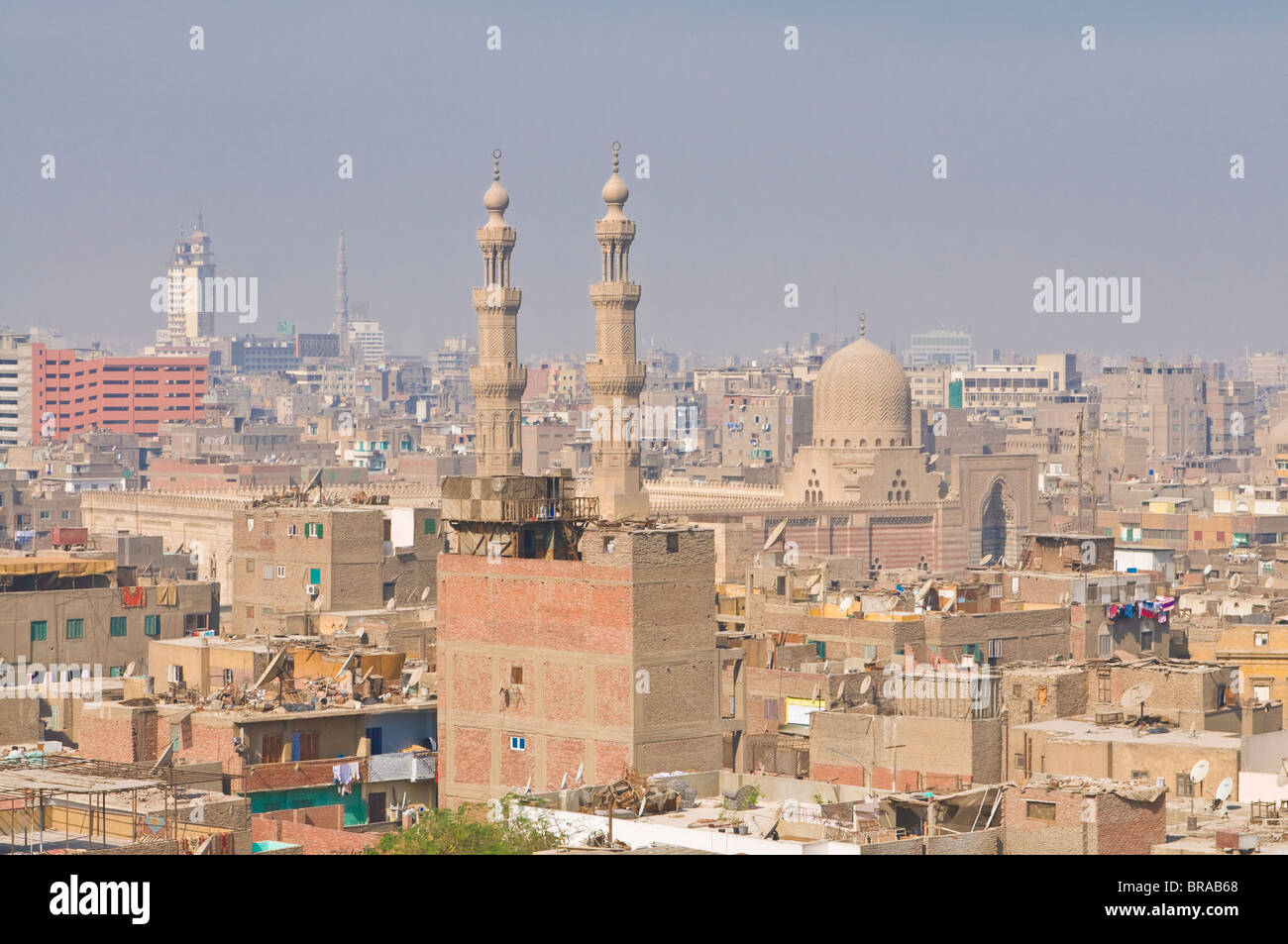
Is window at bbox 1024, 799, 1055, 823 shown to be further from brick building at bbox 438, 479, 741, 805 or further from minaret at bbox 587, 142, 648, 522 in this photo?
minaret at bbox 587, 142, 648, 522

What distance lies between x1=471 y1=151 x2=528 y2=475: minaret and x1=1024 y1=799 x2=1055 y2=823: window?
4631 centimetres

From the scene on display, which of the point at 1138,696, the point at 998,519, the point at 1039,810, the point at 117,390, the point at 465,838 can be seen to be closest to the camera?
the point at 465,838

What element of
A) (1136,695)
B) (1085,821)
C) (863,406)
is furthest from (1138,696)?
(863,406)

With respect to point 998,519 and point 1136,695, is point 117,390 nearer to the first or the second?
point 998,519

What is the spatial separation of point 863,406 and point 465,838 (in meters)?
65.2

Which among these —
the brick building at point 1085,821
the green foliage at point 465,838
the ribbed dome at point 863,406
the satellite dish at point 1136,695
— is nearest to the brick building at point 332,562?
the satellite dish at point 1136,695

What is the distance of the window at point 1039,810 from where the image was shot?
21734 millimetres

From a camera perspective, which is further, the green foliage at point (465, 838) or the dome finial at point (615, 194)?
the dome finial at point (615, 194)

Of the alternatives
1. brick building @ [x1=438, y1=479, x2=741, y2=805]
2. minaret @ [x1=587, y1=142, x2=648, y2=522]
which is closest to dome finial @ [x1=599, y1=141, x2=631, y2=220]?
minaret @ [x1=587, y1=142, x2=648, y2=522]

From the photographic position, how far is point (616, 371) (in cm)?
6619

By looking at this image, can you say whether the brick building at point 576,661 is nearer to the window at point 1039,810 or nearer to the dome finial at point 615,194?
the window at point 1039,810

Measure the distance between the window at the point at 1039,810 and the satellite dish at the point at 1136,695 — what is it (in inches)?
210

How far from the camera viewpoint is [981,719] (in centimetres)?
2750

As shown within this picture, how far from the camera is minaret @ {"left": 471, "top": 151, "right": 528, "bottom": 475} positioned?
68.4m
